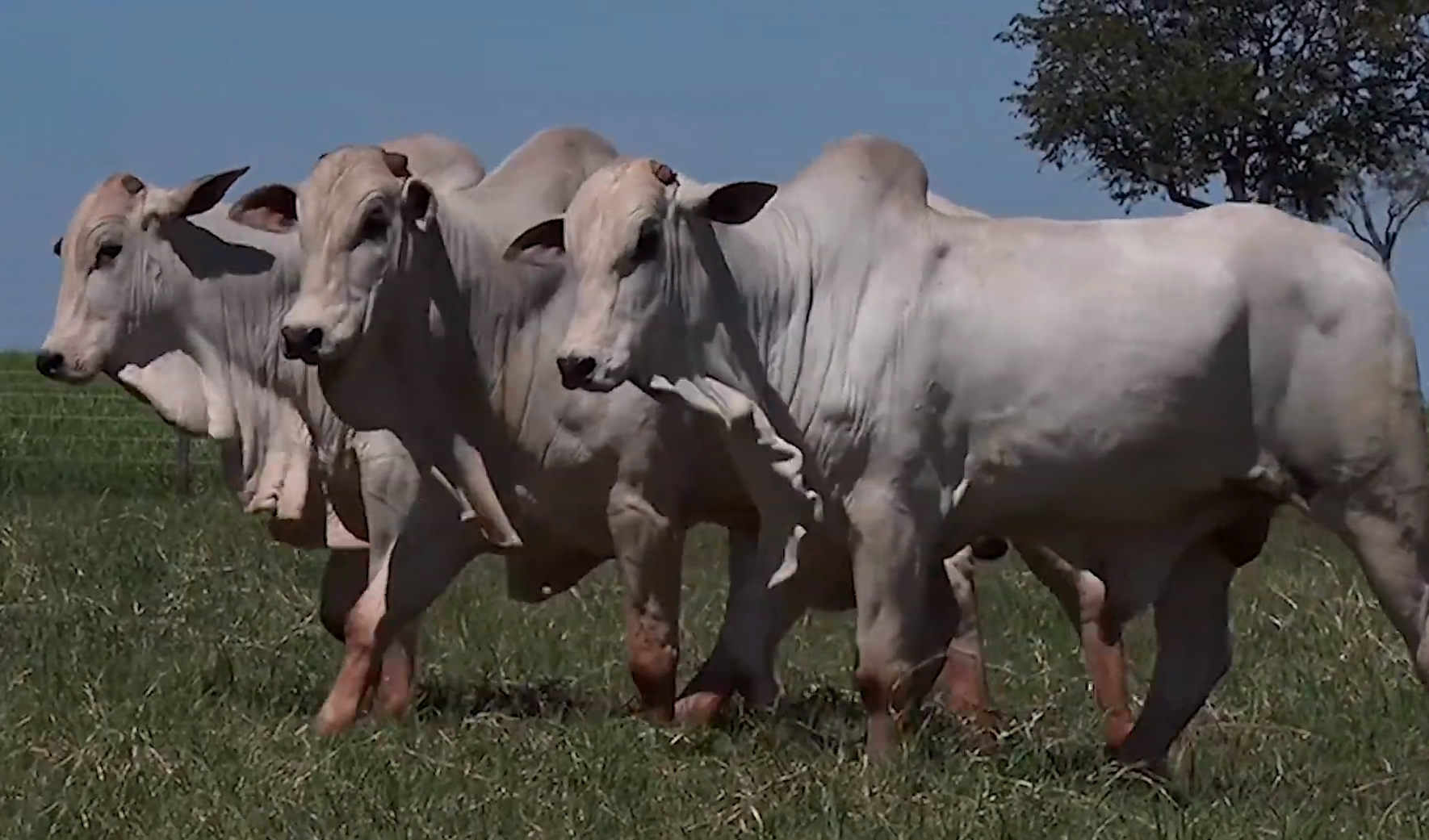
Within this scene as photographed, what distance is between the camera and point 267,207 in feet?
22.5

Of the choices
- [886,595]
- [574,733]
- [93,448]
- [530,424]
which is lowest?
[93,448]

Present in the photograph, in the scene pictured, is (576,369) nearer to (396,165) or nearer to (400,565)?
(396,165)

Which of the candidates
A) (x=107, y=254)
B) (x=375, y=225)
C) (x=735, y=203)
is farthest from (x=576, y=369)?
(x=107, y=254)

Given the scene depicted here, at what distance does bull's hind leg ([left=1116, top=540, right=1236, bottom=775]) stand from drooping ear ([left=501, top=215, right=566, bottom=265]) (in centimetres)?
172

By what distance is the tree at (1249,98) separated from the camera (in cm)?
2180

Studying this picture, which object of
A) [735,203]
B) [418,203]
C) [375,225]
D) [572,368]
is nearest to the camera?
[572,368]

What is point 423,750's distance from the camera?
5941 mm

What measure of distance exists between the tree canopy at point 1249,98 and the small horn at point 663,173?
15.9 m

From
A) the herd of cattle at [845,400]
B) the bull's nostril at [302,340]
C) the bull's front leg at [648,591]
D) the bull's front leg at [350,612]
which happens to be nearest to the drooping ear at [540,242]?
the herd of cattle at [845,400]

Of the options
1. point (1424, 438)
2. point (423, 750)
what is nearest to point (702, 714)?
point (423, 750)

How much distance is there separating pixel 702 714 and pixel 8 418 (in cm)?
1251

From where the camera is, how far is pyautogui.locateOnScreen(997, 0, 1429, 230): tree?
858 inches

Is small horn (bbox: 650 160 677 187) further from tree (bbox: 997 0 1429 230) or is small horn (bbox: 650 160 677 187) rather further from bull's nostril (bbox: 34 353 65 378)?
tree (bbox: 997 0 1429 230)

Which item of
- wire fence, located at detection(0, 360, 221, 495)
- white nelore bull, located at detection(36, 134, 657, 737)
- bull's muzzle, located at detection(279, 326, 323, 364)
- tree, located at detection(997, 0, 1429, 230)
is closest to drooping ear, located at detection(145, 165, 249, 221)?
white nelore bull, located at detection(36, 134, 657, 737)
